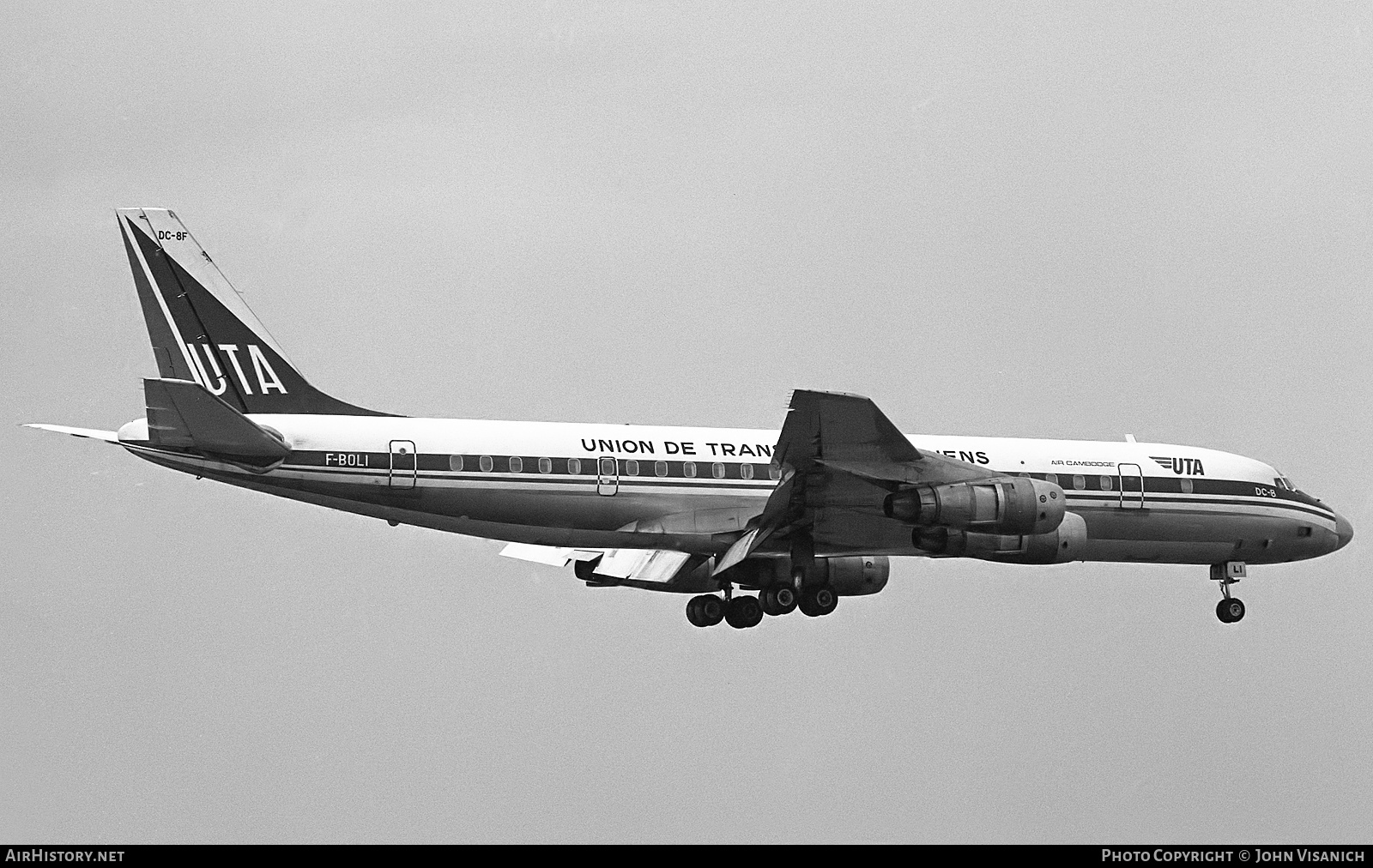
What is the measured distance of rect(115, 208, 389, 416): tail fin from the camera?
36.9m

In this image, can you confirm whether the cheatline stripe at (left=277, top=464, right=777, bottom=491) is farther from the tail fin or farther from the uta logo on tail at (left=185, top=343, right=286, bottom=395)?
the uta logo on tail at (left=185, top=343, right=286, bottom=395)

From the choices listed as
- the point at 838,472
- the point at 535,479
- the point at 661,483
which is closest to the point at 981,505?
the point at 838,472

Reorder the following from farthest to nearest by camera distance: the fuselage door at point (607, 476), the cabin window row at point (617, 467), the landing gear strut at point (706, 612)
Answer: the landing gear strut at point (706, 612)
the fuselage door at point (607, 476)
the cabin window row at point (617, 467)

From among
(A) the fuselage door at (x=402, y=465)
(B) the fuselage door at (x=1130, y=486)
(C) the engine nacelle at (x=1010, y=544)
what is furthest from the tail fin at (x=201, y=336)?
(B) the fuselage door at (x=1130, y=486)

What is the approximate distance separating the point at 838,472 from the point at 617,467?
13.8 feet

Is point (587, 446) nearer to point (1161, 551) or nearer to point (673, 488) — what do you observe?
point (673, 488)

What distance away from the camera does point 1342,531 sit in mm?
43875

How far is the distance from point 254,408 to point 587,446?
619 centimetres

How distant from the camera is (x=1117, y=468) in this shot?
134 feet

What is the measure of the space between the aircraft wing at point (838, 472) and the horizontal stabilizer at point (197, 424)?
30.0ft

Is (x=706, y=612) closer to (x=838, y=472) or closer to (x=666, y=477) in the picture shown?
(x=666, y=477)

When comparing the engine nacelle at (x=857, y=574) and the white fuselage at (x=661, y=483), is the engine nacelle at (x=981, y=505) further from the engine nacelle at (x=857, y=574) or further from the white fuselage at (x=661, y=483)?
the engine nacelle at (x=857, y=574)

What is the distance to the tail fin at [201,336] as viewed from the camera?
3688 cm
